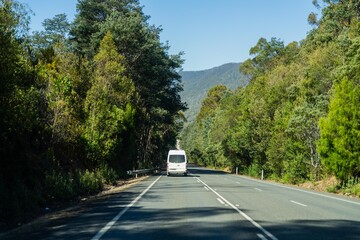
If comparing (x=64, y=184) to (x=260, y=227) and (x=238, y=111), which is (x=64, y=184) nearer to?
(x=260, y=227)

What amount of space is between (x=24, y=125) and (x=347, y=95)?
1951 centimetres

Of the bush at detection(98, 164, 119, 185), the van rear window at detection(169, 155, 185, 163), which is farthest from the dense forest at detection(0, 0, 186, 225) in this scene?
the van rear window at detection(169, 155, 185, 163)

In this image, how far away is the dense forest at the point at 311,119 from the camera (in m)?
25.2

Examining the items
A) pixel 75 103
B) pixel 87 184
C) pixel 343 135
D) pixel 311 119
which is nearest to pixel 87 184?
pixel 87 184

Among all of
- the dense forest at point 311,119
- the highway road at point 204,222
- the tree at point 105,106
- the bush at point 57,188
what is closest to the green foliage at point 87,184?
the bush at point 57,188

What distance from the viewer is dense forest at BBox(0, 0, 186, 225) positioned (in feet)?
43.7

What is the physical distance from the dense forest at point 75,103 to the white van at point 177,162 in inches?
152

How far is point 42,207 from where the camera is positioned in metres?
14.7

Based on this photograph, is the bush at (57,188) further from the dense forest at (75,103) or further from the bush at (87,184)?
the bush at (87,184)

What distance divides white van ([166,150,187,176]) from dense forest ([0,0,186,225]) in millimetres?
3868

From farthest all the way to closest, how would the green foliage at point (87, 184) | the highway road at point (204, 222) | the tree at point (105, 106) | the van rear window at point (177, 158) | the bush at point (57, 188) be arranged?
the van rear window at point (177, 158) < the tree at point (105, 106) < the green foliage at point (87, 184) < the bush at point (57, 188) < the highway road at point (204, 222)

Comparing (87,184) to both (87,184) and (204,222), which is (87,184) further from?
(204,222)

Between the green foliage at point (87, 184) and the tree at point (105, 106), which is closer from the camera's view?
the green foliage at point (87, 184)

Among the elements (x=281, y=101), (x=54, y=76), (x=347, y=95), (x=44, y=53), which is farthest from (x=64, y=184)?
(x=281, y=101)
